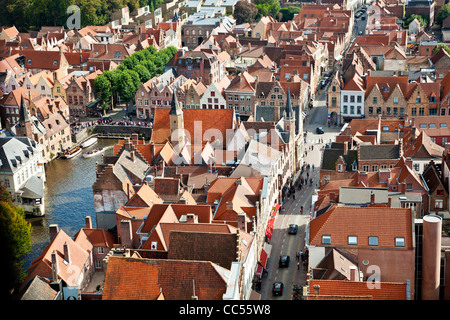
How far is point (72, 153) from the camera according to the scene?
81750 millimetres

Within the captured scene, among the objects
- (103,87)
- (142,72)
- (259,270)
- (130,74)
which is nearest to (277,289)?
(259,270)

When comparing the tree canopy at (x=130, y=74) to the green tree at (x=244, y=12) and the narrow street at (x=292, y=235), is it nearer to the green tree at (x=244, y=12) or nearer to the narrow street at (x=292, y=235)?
the narrow street at (x=292, y=235)

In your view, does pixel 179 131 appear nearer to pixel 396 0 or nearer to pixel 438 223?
pixel 438 223

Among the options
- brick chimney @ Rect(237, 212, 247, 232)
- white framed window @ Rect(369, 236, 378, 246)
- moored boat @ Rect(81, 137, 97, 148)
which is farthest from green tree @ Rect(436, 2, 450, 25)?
white framed window @ Rect(369, 236, 378, 246)

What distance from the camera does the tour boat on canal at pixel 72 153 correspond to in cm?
8074

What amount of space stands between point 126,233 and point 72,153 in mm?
37845

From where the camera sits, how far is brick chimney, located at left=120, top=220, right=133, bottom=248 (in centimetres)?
4641

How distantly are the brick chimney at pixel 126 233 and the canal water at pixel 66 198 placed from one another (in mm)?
11348

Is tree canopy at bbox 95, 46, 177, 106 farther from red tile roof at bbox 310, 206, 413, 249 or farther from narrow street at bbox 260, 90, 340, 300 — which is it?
red tile roof at bbox 310, 206, 413, 249

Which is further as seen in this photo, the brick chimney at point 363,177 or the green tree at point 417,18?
the green tree at point 417,18

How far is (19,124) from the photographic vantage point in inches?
2958

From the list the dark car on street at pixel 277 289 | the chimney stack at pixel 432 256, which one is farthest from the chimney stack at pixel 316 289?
the dark car on street at pixel 277 289
